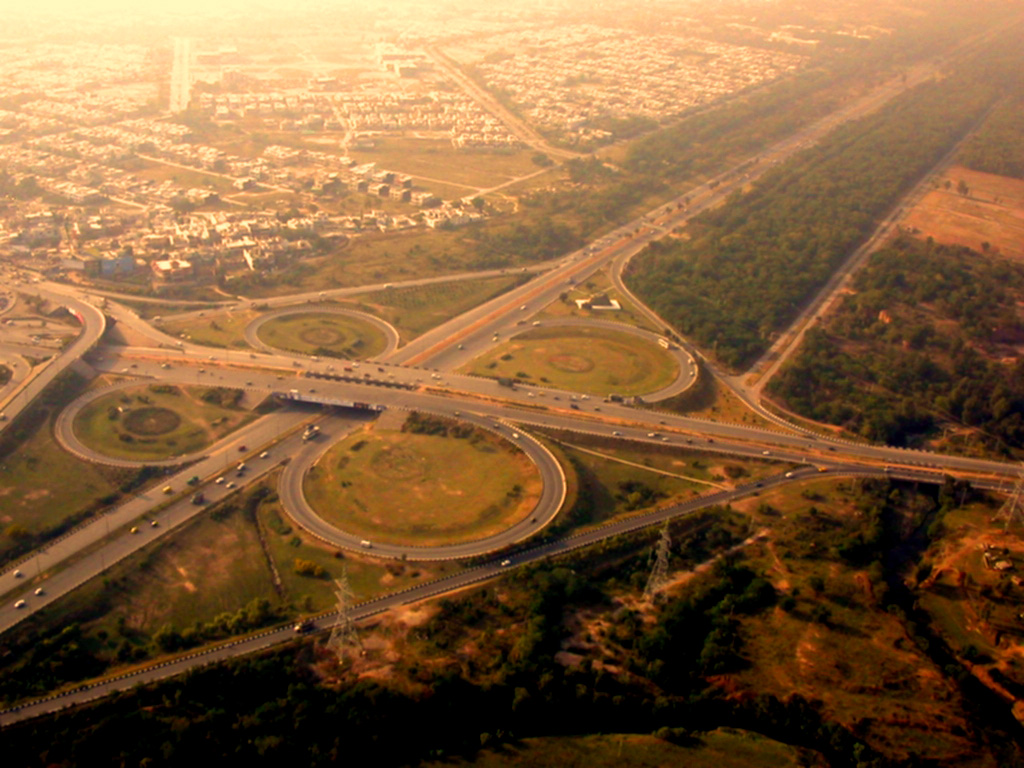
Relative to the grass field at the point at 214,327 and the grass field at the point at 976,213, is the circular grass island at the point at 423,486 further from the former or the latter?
the grass field at the point at 976,213

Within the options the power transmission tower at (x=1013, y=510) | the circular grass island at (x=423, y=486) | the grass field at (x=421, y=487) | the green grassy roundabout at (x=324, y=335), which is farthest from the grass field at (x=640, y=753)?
the green grassy roundabout at (x=324, y=335)

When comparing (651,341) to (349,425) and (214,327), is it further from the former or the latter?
(214,327)

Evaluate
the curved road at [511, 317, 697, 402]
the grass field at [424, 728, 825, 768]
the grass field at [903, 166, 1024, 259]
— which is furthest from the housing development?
the grass field at [903, 166, 1024, 259]

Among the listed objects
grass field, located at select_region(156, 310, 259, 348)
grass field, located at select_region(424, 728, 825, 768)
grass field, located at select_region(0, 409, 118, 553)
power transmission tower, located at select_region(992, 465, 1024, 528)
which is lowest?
grass field, located at select_region(0, 409, 118, 553)

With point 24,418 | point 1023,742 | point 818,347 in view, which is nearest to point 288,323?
point 24,418

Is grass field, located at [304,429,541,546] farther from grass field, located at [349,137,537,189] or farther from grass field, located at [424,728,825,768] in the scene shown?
grass field, located at [349,137,537,189]

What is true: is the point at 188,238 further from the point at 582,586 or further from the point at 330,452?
the point at 582,586
